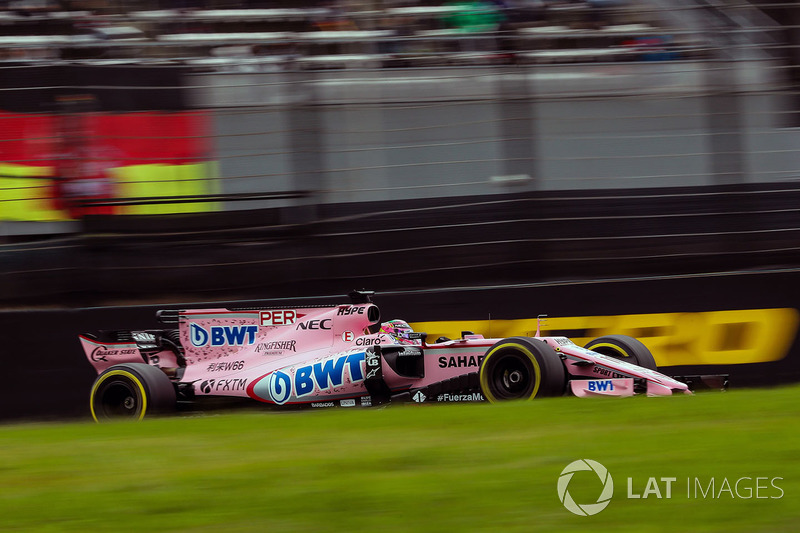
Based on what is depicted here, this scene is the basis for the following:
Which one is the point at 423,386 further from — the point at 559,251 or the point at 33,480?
the point at 33,480

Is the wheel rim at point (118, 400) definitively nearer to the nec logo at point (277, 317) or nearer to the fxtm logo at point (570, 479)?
the nec logo at point (277, 317)

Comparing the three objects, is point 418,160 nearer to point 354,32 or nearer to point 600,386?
point 354,32

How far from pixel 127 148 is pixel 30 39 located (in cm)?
111

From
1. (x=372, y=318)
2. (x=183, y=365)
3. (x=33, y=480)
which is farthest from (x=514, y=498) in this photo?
(x=183, y=365)

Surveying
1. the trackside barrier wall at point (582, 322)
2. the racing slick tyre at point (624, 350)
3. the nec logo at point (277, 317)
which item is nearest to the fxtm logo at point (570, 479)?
the racing slick tyre at point (624, 350)

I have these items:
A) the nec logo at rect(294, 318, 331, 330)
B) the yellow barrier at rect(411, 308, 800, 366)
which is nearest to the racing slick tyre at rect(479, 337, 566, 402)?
the nec logo at rect(294, 318, 331, 330)

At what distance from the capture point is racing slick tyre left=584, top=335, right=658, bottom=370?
659cm

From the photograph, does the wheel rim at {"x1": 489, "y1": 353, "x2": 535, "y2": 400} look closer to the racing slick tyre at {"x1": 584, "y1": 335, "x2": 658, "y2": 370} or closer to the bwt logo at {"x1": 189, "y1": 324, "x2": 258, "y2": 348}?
the racing slick tyre at {"x1": 584, "y1": 335, "x2": 658, "y2": 370}

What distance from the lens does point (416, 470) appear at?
3.34m

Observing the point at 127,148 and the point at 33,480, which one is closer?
the point at 33,480

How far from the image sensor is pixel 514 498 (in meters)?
2.97

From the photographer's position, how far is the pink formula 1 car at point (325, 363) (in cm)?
594

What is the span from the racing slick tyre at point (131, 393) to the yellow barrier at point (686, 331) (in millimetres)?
1944

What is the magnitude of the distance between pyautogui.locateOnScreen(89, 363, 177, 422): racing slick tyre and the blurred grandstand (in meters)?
0.91
